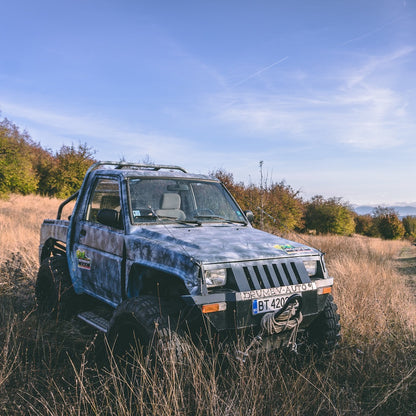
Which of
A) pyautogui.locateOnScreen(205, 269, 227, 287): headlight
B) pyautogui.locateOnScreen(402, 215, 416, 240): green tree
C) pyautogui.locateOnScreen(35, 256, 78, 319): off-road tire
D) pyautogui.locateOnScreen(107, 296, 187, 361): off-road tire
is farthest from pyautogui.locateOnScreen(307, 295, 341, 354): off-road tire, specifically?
pyautogui.locateOnScreen(402, 215, 416, 240): green tree

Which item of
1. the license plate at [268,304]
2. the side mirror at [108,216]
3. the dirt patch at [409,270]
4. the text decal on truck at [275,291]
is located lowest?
the dirt patch at [409,270]

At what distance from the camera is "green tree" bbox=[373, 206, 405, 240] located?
3762 cm

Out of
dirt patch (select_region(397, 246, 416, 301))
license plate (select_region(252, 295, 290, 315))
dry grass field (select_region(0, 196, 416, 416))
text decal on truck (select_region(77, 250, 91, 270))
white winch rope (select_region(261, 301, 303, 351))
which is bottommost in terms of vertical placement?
dirt patch (select_region(397, 246, 416, 301))

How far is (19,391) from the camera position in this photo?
3.14 m

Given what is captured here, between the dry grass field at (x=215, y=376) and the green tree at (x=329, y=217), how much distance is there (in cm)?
2785

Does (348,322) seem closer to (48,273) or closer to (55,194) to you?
(48,273)

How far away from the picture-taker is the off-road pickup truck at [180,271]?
9.34ft

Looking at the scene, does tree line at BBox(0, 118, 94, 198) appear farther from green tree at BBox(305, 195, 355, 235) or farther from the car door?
the car door

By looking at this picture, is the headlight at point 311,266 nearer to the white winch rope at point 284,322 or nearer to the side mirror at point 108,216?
the white winch rope at point 284,322

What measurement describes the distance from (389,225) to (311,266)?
3851 centimetres

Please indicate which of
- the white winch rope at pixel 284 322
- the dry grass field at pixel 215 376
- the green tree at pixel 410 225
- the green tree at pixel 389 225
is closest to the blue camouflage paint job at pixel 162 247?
the white winch rope at pixel 284 322

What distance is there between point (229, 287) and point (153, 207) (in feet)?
4.75

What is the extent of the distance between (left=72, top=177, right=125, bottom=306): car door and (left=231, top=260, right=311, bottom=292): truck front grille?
1.28 metres

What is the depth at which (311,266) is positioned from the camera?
3.53 metres
